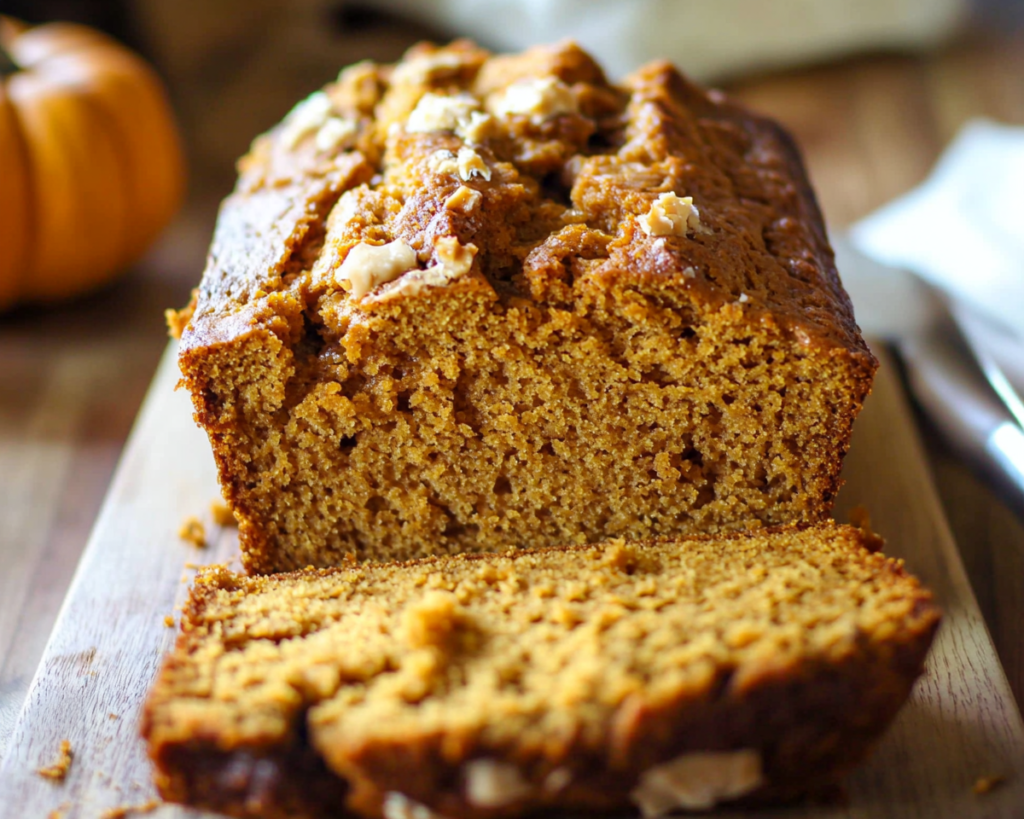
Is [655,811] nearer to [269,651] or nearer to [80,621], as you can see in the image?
[269,651]

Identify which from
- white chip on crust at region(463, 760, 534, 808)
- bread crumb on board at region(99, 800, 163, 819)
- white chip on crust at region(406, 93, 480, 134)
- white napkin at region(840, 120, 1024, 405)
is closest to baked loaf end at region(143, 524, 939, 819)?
white chip on crust at region(463, 760, 534, 808)

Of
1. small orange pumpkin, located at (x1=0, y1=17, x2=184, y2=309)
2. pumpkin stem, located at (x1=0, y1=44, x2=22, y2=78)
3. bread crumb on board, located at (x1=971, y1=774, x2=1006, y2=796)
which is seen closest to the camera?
bread crumb on board, located at (x1=971, y1=774, x2=1006, y2=796)

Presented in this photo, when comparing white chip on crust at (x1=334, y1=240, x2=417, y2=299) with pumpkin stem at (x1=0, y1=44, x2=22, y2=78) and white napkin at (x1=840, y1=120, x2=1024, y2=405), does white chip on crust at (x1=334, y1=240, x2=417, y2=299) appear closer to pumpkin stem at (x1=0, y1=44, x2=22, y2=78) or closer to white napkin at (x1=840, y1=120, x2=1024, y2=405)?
white napkin at (x1=840, y1=120, x2=1024, y2=405)

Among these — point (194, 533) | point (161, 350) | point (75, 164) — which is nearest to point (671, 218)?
point (194, 533)

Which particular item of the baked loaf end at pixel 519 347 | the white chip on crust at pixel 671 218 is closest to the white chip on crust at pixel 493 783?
the baked loaf end at pixel 519 347

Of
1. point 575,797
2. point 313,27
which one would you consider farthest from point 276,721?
point 313,27

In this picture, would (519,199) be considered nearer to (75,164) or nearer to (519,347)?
(519,347)
